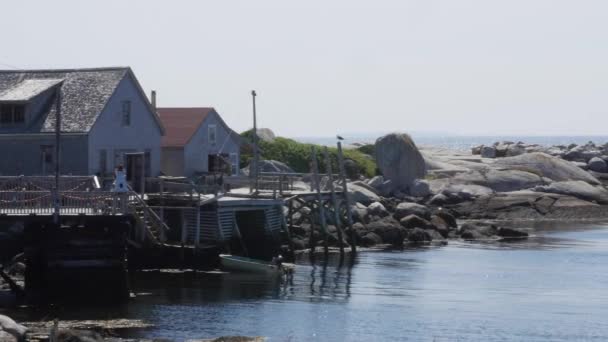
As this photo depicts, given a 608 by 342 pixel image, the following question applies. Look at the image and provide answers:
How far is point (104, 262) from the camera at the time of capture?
142 ft

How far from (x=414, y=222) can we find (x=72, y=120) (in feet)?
73.8

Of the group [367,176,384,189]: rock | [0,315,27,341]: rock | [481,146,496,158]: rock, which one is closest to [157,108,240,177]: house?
[367,176,384,189]: rock

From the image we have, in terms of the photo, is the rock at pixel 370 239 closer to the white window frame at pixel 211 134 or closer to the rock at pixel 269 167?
the white window frame at pixel 211 134

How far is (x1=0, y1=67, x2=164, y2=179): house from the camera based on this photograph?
180ft

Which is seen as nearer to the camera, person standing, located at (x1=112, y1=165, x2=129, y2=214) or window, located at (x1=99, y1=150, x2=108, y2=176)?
person standing, located at (x1=112, y1=165, x2=129, y2=214)

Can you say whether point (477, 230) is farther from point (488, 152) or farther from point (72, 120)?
point (488, 152)

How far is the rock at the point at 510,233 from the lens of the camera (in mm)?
72688

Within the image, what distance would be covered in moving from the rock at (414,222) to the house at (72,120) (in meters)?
17.2

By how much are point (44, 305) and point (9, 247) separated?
27.5 ft

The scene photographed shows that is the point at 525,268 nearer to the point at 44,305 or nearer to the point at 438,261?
the point at 438,261

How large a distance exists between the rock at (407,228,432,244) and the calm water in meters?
5.37

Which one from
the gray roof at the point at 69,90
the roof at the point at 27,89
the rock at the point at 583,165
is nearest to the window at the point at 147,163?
the gray roof at the point at 69,90

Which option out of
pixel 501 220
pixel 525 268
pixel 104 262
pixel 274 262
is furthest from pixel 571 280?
pixel 501 220

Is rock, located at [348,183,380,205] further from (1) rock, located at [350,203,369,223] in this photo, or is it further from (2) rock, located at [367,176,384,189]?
(2) rock, located at [367,176,384,189]
